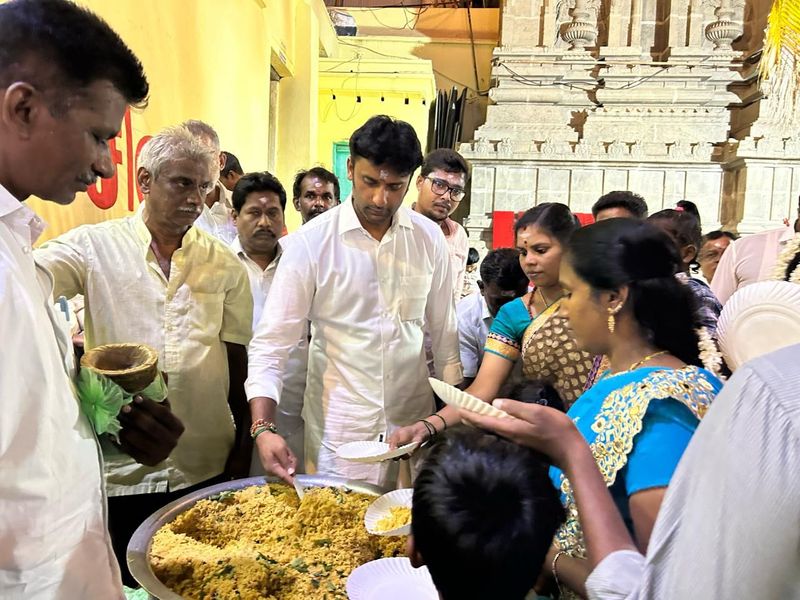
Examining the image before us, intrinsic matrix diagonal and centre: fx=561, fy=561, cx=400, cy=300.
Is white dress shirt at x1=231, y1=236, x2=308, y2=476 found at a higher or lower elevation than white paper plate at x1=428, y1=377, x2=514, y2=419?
lower

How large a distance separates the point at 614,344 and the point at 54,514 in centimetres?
101

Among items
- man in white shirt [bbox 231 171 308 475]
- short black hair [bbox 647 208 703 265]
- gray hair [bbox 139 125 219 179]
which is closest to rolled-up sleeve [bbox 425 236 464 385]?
man in white shirt [bbox 231 171 308 475]

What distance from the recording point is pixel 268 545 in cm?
128

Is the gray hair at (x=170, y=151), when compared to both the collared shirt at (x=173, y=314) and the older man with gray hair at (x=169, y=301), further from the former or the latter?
the collared shirt at (x=173, y=314)

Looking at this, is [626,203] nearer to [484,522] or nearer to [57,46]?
[484,522]

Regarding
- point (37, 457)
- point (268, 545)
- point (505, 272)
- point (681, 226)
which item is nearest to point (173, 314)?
point (268, 545)

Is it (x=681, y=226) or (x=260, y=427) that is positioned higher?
(x=681, y=226)

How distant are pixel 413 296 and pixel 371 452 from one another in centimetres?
64

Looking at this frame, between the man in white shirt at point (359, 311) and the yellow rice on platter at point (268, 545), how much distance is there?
16.6 inches

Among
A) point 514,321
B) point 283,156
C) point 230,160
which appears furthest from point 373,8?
point 514,321

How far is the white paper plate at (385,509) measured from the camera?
1194 millimetres

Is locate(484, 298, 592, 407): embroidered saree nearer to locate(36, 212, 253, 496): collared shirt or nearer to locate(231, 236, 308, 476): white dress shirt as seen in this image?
locate(231, 236, 308, 476): white dress shirt

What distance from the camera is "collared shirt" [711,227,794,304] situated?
2572 mm

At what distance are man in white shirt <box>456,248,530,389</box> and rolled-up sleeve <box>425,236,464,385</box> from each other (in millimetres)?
475
